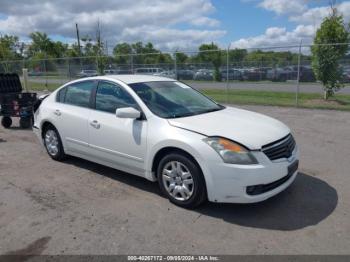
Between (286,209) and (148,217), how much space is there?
1.62m

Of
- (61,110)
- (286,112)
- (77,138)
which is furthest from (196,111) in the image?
(286,112)

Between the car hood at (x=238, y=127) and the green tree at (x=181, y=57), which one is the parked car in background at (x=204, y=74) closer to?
the green tree at (x=181, y=57)

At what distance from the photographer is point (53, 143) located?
233 inches

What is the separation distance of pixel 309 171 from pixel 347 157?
3.80ft

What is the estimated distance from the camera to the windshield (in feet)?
14.5

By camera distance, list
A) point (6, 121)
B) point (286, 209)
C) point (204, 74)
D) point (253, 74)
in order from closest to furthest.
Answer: point (286, 209)
point (6, 121)
point (204, 74)
point (253, 74)

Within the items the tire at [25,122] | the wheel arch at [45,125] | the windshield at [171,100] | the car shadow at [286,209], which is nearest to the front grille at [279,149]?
the car shadow at [286,209]

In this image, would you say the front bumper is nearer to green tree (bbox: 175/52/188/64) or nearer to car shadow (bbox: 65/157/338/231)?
car shadow (bbox: 65/157/338/231)

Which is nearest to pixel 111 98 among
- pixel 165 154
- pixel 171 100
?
pixel 171 100

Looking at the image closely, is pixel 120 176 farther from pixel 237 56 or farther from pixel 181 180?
pixel 237 56

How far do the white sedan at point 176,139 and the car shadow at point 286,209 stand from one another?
9.7 inches

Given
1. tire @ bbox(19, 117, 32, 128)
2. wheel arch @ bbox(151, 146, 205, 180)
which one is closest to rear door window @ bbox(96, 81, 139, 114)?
wheel arch @ bbox(151, 146, 205, 180)

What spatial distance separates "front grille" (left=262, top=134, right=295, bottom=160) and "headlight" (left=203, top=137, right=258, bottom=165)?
0.21 m

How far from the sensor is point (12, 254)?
3.17m
